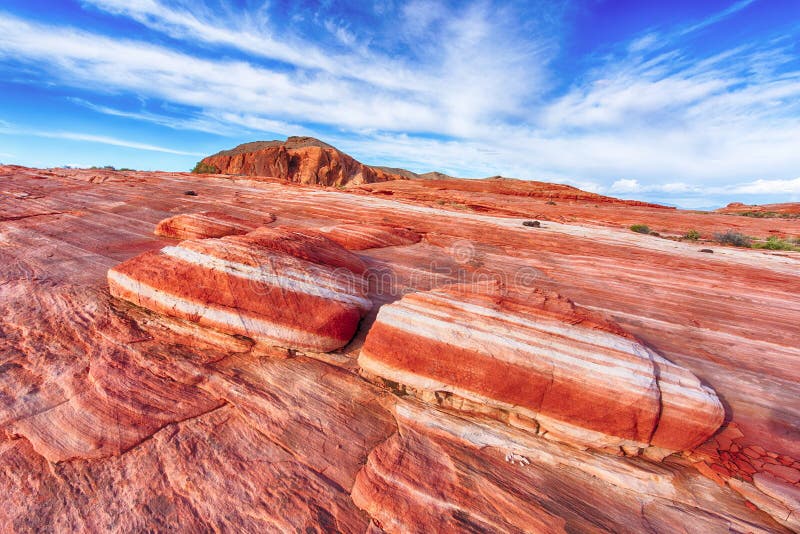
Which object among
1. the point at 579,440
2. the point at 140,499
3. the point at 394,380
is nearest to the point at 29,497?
the point at 140,499

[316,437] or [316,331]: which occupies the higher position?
[316,331]

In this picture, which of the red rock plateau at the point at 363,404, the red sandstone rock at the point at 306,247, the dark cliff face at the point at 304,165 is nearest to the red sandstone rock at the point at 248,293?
the red rock plateau at the point at 363,404

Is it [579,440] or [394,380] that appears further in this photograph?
[394,380]

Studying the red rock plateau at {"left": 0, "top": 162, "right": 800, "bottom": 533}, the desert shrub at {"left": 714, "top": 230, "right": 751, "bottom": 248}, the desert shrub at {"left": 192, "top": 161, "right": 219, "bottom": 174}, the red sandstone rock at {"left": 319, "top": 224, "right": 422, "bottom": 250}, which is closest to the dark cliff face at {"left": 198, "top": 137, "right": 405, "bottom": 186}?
the desert shrub at {"left": 192, "top": 161, "right": 219, "bottom": 174}

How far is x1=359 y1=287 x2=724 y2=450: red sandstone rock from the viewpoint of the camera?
413 cm

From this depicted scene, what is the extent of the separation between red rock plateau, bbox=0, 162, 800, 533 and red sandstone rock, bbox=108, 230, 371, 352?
0.04 metres

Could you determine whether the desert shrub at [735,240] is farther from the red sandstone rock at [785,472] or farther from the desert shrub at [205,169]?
the desert shrub at [205,169]

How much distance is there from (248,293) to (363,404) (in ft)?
Answer: 9.05

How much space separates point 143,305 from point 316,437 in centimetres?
437

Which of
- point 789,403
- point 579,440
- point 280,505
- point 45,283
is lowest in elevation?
point 280,505

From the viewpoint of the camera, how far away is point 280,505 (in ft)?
11.3

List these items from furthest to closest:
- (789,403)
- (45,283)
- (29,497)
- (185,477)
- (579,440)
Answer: (45,283), (789,403), (579,440), (185,477), (29,497)

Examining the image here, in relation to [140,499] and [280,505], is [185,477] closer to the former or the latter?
[140,499]

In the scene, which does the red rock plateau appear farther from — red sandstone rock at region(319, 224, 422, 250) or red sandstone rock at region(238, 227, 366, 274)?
red sandstone rock at region(319, 224, 422, 250)
